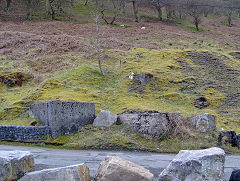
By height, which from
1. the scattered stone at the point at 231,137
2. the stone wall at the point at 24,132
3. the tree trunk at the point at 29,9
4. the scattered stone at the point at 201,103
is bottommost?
the scattered stone at the point at 231,137

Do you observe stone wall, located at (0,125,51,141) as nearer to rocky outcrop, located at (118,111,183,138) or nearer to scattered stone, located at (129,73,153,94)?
rocky outcrop, located at (118,111,183,138)

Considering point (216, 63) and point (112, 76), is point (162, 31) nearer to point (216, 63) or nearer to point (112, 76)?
point (216, 63)

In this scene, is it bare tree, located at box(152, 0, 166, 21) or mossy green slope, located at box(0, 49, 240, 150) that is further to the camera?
bare tree, located at box(152, 0, 166, 21)

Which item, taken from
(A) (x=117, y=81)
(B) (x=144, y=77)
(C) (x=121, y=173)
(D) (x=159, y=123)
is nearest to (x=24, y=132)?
(D) (x=159, y=123)

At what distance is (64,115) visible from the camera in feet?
36.3

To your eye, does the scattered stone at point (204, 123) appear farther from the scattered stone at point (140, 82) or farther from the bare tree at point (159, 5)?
the bare tree at point (159, 5)

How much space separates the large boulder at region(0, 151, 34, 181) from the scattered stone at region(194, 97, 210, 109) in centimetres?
1180

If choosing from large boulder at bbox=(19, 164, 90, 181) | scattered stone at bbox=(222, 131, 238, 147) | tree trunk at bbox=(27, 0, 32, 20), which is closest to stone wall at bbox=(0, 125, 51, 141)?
large boulder at bbox=(19, 164, 90, 181)

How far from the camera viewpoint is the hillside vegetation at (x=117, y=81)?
11.1 meters

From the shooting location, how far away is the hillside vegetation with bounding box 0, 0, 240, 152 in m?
11.1

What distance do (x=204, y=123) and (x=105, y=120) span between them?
4.09m

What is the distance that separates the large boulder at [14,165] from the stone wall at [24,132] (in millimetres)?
5217

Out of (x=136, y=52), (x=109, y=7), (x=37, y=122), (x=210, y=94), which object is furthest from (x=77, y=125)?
(x=109, y=7)

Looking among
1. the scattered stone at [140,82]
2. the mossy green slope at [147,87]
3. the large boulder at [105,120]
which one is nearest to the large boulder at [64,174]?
the mossy green slope at [147,87]
